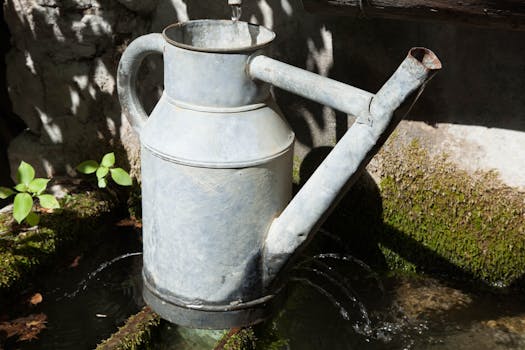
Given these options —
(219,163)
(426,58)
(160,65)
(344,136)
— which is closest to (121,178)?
(160,65)

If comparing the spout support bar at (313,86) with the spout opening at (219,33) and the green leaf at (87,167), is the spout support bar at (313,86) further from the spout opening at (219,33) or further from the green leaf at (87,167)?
the green leaf at (87,167)

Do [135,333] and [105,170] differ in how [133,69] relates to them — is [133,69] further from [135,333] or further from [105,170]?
[135,333]

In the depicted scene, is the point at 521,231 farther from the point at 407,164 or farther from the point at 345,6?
the point at 345,6

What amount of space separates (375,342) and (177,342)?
2.76 ft

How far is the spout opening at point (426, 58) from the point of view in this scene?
2283mm

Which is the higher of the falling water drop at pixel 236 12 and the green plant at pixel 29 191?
the falling water drop at pixel 236 12

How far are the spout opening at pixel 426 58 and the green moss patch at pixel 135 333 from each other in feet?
5.01

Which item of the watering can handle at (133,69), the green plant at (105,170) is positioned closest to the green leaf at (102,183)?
the green plant at (105,170)

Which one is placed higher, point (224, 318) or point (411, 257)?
point (224, 318)

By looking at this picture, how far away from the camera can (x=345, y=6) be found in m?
2.96

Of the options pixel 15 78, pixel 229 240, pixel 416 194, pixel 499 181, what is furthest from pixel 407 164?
pixel 15 78

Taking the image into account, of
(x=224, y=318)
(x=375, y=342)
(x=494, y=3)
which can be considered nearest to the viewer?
(x=494, y=3)

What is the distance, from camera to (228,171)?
2.70 m

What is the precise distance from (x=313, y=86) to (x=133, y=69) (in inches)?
34.9
